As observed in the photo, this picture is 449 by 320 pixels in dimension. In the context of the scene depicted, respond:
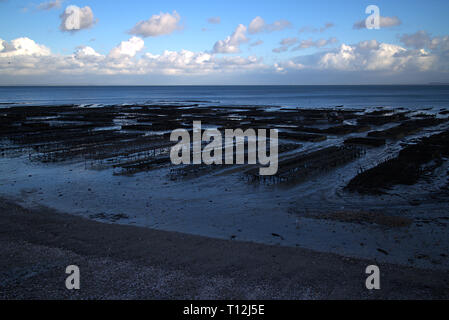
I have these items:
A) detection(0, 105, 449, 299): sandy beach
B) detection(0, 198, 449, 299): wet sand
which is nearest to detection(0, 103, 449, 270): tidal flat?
detection(0, 105, 449, 299): sandy beach

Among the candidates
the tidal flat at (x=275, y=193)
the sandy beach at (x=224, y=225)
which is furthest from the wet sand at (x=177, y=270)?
the tidal flat at (x=275, y=193)

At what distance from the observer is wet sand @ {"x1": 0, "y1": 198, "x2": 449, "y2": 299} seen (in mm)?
8199

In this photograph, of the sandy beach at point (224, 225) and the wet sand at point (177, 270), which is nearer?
the wet sand at point (177, 270)

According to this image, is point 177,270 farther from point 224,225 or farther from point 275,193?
point 275,193

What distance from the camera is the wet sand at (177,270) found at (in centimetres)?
820

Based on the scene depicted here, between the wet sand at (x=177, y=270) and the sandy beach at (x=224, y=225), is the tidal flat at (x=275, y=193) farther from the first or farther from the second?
the wet sand at (x=177, y=270)

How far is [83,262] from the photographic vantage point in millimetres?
9617

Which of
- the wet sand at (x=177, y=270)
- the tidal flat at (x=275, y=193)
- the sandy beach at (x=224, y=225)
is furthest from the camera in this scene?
the tidal flat at (x=275, y=193)

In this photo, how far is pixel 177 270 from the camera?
30.5 feet

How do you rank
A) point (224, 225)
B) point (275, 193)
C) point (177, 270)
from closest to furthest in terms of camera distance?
1. point (177, 270)
2. point (224, 225)
3. point (275, 193)

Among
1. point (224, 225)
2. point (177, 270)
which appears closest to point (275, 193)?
point (224, 225)

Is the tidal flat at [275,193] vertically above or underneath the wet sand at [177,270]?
above

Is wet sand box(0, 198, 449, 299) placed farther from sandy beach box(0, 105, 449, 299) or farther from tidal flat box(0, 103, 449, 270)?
tidal flat box(0, 103, 449, 270)
